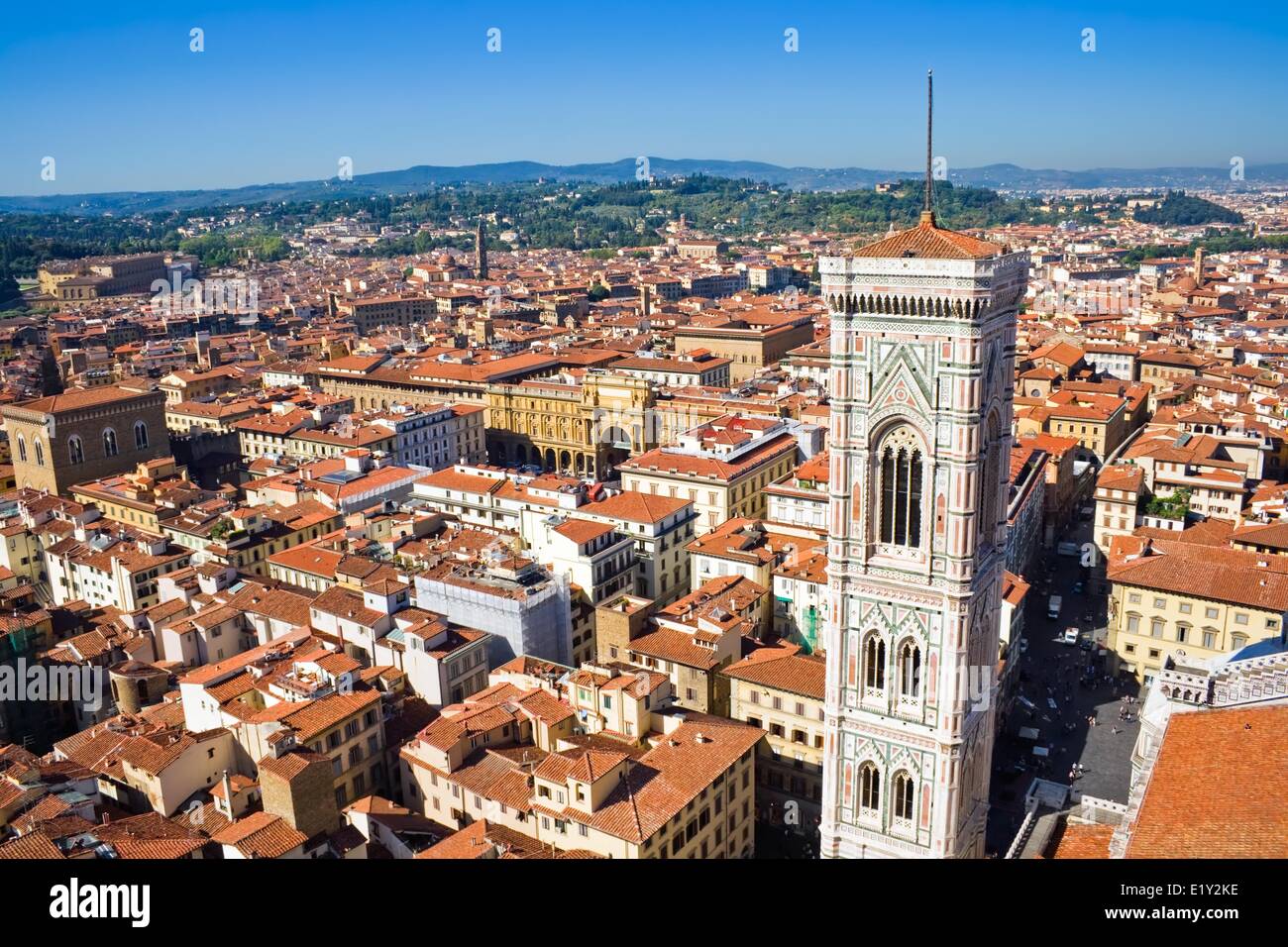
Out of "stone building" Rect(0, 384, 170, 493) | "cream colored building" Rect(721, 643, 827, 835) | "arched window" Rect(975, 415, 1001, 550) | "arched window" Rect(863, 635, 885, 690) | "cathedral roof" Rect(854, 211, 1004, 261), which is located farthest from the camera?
"stone building" Rect(0, 384, 170, 493)

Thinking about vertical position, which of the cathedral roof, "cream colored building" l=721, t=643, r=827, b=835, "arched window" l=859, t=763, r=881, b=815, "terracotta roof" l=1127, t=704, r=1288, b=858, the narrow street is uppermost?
the cathedral roof

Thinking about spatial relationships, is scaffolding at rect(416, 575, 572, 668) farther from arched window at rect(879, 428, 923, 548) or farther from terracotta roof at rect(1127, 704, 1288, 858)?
terracotta roof at rect(1127, 704, 1288, 858)

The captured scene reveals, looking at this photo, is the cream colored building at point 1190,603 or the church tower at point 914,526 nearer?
the church tower at point 914,526

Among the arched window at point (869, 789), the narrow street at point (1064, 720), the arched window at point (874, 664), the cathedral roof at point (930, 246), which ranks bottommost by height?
the narrow street at point (1064, 720)

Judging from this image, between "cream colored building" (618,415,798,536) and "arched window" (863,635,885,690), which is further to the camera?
"cream colored building" (618,415,798,536)

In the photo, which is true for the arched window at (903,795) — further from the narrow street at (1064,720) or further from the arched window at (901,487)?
the narrow street at (1064,720)

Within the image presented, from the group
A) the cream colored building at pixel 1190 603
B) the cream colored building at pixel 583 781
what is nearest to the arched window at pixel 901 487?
the cream colored building at pixel 583 781

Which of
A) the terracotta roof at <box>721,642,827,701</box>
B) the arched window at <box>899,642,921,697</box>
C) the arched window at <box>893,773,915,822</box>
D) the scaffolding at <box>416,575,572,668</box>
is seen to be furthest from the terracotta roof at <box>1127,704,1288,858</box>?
the scaffolding at <box>416,575,572,668</box>
